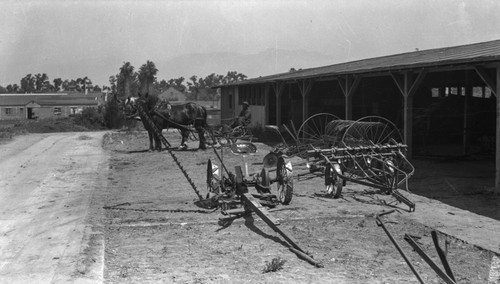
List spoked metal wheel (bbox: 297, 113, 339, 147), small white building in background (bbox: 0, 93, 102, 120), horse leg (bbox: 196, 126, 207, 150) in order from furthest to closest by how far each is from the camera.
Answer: small white building in background (bbox: 0, 93, 102, 120) < horse leg (bbox: 196, 126, 207, 150) < spoked metal wheel (bbox: 297, 113, 339, 147)

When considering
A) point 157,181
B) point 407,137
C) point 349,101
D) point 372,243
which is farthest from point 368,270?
point 349,101

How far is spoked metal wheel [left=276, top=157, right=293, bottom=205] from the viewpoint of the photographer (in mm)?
10664

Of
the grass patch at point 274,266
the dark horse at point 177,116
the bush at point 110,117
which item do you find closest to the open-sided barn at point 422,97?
the dark horse at point 177,116

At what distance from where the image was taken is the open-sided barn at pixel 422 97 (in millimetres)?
17219

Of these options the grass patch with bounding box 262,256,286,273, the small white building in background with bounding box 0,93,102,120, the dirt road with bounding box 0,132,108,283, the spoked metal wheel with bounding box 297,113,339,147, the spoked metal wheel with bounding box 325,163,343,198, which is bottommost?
the dirt road with bounding box 0,132,108,283

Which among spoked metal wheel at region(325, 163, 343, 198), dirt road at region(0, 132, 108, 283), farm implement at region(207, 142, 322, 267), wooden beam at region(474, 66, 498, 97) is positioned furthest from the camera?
wooden beam at region(474, 66, 498, 97)

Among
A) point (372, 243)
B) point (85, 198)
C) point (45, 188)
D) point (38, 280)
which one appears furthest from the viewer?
point (45, 188)

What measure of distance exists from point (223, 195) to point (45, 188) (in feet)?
20.3

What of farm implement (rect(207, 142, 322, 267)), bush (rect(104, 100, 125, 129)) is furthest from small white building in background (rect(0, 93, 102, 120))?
farm implement (rect(207, 142, 322, 267))

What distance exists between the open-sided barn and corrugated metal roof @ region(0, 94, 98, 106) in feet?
203

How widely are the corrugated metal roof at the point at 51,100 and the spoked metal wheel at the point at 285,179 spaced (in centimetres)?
8256

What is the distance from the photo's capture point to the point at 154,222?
9734 millimetres

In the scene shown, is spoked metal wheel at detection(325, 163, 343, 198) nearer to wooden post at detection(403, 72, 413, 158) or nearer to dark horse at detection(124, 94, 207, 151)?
wooden post at detection(403, 72, 413, 158)

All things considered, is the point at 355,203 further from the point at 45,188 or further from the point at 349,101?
the point at 349,101
